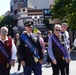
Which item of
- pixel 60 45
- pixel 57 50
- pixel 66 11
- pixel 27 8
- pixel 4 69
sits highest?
pixel 27 8

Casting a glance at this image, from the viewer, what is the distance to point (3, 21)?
84.7 meters

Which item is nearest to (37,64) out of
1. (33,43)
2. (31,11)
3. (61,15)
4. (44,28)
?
(33,43)

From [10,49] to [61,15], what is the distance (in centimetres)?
2369

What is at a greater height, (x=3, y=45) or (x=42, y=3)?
(x=42, y=3)

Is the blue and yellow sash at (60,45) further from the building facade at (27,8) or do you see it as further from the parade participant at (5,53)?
the building facade at (27,8)

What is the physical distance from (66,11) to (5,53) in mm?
22811

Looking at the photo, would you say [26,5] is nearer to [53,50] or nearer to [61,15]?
[61,15]

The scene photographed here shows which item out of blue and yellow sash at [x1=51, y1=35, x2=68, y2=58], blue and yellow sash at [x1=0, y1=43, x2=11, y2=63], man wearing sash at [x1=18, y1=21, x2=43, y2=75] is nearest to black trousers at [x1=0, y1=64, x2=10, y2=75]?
blue and yellow sash at [x1=0, y1=43, x2=11, y2=63]

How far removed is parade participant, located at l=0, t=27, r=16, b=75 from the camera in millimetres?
6930

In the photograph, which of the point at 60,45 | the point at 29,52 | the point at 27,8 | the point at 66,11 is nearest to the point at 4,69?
the point at 29,52

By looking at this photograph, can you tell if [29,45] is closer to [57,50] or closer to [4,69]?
[4,69]

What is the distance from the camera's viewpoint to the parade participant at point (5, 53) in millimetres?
6930

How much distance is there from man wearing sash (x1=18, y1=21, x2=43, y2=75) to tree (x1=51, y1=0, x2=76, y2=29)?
1998cm

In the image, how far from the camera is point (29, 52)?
Result: 22.7ft
